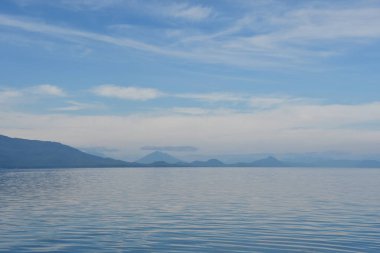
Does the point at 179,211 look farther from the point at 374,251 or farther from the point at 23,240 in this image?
the point at 374,251

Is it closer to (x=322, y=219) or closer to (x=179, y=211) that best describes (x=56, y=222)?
(x=179, y=211)

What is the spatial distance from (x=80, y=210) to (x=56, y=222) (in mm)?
11721

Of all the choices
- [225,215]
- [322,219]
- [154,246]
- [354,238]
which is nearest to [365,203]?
[322,219]

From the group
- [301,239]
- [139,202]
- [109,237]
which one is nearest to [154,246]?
[109,237]

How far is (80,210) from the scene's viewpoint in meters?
60.6

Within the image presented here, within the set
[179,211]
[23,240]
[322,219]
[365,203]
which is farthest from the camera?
[365,203]

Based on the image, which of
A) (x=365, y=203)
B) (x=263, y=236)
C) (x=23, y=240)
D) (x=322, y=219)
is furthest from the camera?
(x=365, y=203)

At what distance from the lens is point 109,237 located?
130 ft

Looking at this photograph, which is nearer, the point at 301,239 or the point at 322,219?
the point at 301,239

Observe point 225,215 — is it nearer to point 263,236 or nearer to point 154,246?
point 263,236

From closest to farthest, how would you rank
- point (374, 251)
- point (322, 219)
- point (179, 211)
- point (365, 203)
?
point (374, 251) → point (322, 219) → point (179, 211) → point (365, 203)

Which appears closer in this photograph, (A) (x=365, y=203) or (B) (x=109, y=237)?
(B) (x=109, y=237)

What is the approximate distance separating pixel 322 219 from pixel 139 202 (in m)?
31.2

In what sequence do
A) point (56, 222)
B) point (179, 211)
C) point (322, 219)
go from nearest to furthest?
1. point (56, 222)
2. point (322, 219)
3. point (179, 211)
